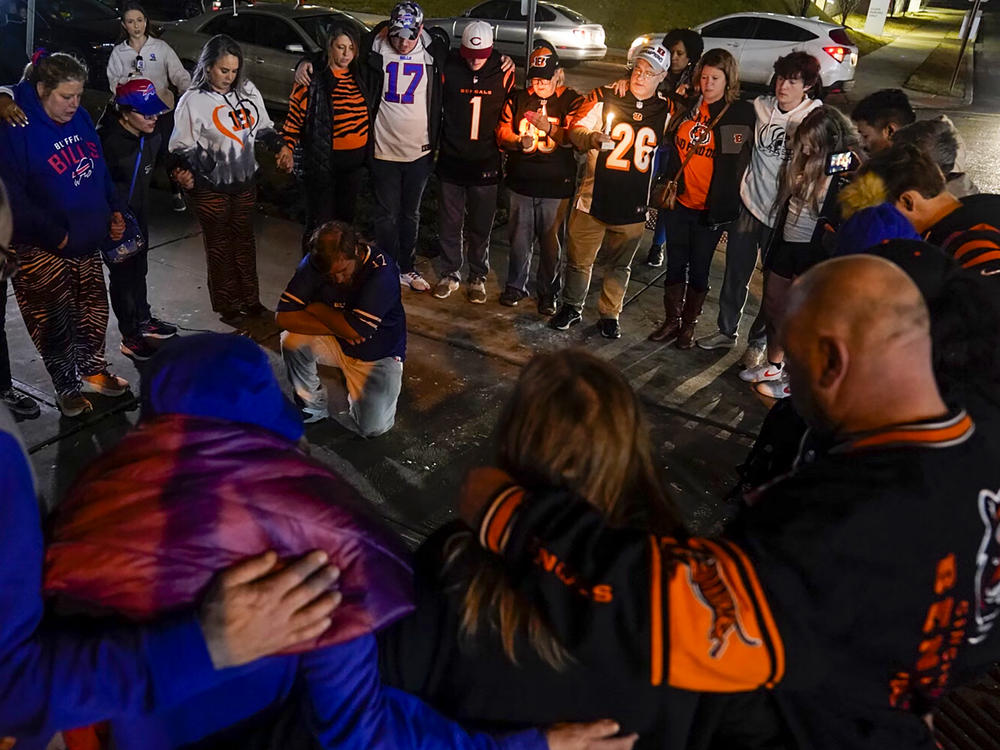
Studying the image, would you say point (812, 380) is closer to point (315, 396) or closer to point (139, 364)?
point (315, 396)

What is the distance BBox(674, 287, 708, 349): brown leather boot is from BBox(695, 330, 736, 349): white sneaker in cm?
8

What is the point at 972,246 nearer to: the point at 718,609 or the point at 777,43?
the point at 718,609

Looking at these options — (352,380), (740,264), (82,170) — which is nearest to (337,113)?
(82,170)

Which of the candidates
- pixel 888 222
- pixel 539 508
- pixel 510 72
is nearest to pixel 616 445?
pixel 539 508

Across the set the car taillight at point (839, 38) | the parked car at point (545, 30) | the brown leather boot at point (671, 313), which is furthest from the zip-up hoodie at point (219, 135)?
the car taillight at point (839, 38)

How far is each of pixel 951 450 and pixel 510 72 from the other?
4.81 meters

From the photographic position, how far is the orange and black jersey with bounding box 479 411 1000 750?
121 cm

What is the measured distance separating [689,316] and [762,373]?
64 cm

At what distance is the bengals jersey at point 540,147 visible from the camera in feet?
17.2

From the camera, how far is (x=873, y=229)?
2793 millimetres

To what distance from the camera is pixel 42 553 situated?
125cm

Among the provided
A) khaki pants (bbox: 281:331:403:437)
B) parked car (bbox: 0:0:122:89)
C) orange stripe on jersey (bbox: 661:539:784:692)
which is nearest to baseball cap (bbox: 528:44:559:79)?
khaki pants (bbox: 281:331:403:437)

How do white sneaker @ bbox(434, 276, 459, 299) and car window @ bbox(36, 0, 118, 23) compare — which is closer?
white sneaker @ bbox(434, 276, 459, 299)

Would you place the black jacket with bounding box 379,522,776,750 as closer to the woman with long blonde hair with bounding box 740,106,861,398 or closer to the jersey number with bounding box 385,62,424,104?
the woman with long blonde hair with bounding box 740,106,861,398
